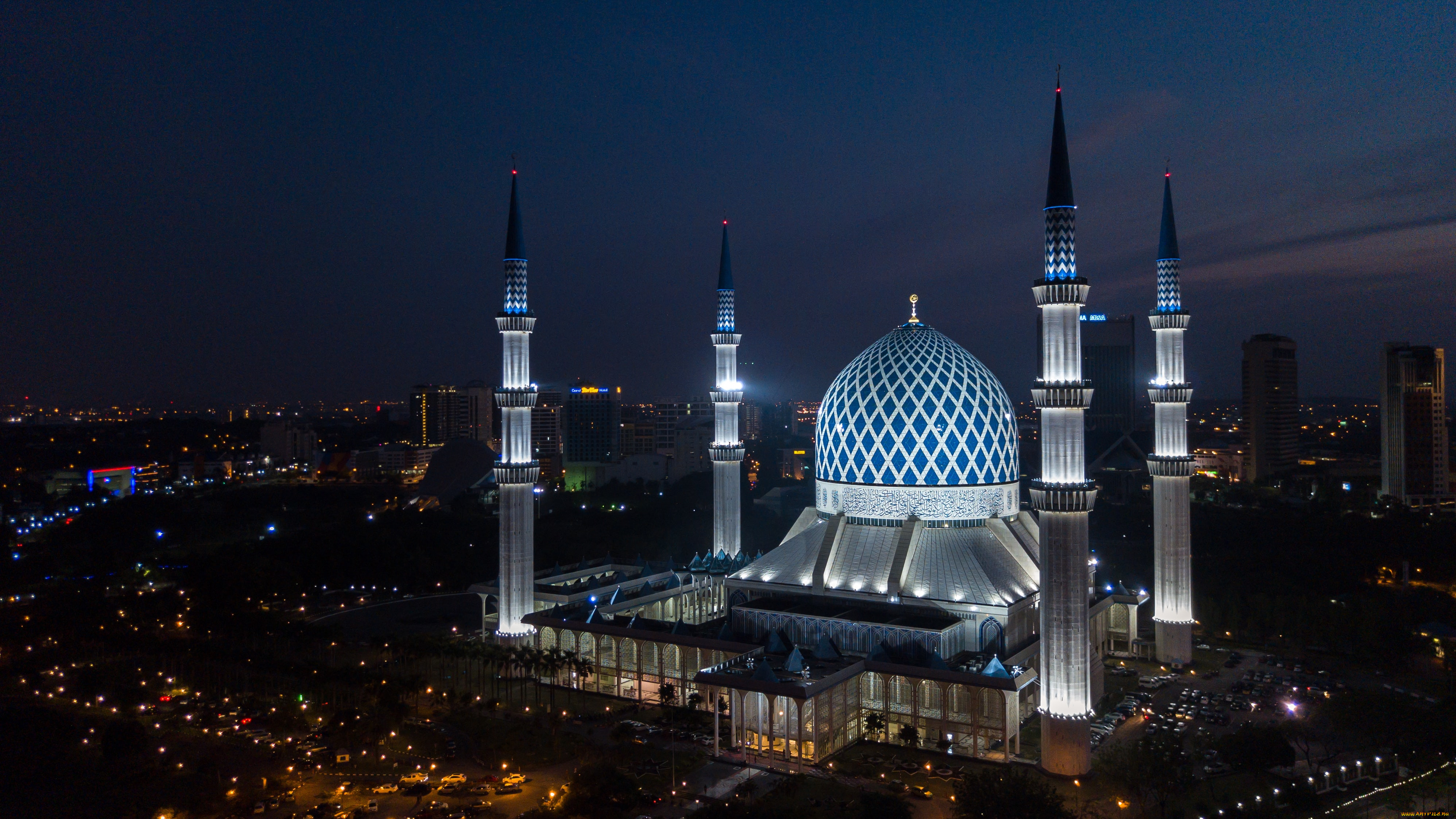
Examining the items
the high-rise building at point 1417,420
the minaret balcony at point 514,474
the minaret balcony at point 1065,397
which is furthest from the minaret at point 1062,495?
the high-rise building at point 1417,420

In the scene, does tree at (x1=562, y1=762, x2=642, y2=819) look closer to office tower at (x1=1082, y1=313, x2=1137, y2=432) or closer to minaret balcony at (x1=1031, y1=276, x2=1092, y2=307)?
minaret balcony at (x1=1031, y1=276, x2=1092, y2=307)

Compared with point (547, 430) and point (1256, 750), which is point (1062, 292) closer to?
point (1256, 750)

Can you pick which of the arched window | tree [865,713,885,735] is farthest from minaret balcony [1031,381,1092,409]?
tree [865,713,885,735]

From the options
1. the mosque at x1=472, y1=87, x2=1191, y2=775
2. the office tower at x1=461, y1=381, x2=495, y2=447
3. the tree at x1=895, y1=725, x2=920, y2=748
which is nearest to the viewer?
the mosque at x1=472, y1=87, x2=1191, y2=775

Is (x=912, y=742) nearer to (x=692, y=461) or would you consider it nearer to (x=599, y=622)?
(x=599, y=622)

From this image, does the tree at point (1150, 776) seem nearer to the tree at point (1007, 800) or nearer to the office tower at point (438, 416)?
the tree at point (1007, 800)

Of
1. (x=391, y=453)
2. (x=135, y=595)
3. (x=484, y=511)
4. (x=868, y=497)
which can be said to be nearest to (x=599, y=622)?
(x=868, y=497)

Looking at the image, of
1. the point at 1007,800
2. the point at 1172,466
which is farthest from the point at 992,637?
the point at 1172,466
